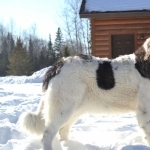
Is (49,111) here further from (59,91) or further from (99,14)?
(99,14)

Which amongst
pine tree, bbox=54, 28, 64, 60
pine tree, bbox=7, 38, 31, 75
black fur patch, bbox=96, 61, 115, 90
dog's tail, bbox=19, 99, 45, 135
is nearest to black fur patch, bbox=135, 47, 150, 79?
black fur patch, bbox=96, 61, 115, 90

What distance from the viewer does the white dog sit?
A: 4902mm

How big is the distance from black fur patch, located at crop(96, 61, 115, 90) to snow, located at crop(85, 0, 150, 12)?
993 cm

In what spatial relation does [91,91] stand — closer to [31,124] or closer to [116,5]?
[31,124]

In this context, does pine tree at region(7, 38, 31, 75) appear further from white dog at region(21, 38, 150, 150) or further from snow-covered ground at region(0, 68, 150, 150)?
white dog at region(21, 38, 150, 150)

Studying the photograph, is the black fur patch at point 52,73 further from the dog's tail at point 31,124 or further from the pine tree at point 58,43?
the pine tree at point 58,43

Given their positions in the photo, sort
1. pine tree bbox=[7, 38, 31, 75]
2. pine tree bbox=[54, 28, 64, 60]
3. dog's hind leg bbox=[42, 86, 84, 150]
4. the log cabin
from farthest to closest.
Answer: pine tree bbox=[54, 28, 64, 60], pine tree bbox=[7, 38, 31, 75], the log cabin, dog's hind leg bbox=[42, 86, 84, 150]

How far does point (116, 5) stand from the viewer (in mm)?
15055

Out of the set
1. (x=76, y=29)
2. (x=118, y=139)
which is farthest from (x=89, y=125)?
(x=76, y=29)

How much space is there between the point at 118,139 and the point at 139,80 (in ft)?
3.50

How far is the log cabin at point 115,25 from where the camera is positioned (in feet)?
48.4

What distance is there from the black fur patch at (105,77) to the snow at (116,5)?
993 cm

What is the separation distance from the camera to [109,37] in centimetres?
1534

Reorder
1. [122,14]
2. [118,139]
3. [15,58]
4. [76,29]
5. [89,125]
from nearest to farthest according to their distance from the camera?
[118,139]
[89,125]
[122,14]
[76,29]
[15,58]
